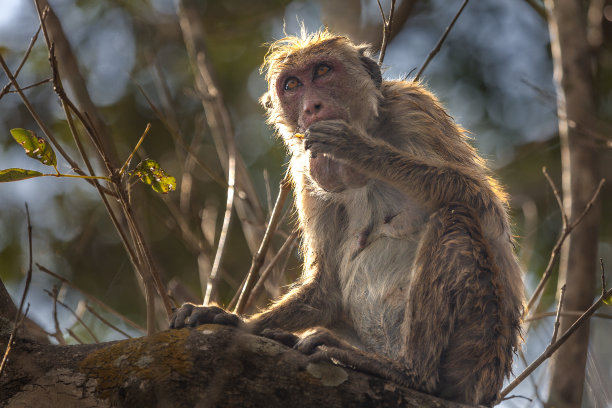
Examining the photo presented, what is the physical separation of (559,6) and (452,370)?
512 centimetres

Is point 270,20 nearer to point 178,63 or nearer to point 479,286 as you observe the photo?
point 178,63

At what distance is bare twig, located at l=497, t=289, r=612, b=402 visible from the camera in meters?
4.16

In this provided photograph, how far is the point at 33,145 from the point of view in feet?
13.0

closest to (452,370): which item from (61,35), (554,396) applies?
(554,396)

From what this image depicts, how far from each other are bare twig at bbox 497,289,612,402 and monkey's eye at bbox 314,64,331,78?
2859 millimetres

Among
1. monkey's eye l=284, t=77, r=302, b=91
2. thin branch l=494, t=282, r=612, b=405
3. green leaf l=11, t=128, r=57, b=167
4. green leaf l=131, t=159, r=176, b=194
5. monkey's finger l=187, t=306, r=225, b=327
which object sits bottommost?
thin branch l=494, t=282, r=612, b=405

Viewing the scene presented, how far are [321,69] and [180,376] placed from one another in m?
3.37

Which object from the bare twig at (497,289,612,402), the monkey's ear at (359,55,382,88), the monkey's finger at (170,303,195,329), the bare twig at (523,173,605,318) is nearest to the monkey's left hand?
the monkey's ear at (359,55,382,88)

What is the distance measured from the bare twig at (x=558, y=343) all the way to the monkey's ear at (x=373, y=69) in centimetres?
265

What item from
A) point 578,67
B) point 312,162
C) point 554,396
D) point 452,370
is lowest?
point 554,396

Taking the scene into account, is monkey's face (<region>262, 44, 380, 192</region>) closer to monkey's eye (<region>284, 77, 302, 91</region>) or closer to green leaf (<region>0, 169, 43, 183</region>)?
monkey's eye (<region>284, 77, 302, 91</region>)

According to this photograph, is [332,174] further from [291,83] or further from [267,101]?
[267,101]

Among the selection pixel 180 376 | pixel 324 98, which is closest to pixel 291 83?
pixel 324 98

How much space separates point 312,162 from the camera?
17.3 ft
